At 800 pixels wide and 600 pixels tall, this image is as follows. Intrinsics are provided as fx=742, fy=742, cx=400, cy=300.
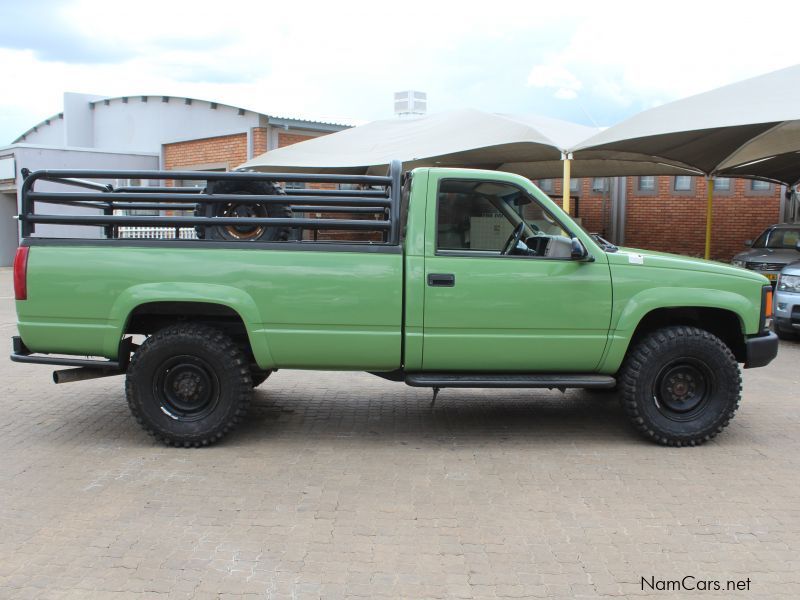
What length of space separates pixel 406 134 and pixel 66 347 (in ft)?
39.9

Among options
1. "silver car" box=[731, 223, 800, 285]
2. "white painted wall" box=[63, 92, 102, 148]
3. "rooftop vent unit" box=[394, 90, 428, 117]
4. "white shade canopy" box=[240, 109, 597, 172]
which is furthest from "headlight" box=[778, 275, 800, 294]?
"white painted wall" box=[63, 92, 102, 148]

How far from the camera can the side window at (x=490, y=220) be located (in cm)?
543

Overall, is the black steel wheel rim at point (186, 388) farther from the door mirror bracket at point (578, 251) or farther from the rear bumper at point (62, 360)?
the door mirror bracket at point (578, 251)

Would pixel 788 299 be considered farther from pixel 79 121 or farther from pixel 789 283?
pixel 79 121

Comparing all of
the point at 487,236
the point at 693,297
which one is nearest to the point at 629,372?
the point at 693,297

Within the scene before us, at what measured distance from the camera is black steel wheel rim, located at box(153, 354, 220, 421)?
5.34 meters

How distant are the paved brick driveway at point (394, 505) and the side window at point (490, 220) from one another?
1.47 meters

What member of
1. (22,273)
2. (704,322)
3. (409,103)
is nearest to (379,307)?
(22,273)

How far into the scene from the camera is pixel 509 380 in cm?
531

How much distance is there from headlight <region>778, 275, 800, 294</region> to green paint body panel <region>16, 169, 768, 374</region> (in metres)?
5.15

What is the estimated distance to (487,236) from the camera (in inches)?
238

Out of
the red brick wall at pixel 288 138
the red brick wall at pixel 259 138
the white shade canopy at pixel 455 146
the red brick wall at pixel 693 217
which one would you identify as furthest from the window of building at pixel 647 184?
the red brick wall at pixel 259 138

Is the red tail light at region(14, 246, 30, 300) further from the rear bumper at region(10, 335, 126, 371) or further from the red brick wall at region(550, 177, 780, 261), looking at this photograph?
the red brick wall at region(550, 177, 780, 261)

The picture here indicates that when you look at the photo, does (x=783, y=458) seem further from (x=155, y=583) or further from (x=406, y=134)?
(x=406, y=134)
